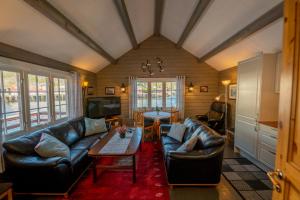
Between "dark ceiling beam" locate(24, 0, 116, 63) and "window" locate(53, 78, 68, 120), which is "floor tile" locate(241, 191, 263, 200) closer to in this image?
"dark ceiling beam" locate(24, 0, 116, 63)

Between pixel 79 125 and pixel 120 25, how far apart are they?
2.71 meters

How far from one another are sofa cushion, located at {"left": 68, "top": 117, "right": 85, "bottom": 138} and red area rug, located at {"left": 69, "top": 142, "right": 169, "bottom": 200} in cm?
113

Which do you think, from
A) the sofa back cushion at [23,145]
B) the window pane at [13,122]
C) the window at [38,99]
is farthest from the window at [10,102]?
the sofa back cushion at [23,145]

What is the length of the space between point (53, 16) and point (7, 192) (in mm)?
2399

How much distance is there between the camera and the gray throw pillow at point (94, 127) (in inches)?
164

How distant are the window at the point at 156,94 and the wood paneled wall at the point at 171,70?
41 centimetres

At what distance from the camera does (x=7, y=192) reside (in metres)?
1.86

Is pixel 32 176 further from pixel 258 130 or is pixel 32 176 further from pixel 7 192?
pixel 258 130

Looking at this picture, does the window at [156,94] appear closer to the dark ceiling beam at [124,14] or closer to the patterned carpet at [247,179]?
the dark ceiling beam at [124,14]

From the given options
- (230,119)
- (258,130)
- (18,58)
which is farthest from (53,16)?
(230,119)

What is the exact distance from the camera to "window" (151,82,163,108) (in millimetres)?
6812

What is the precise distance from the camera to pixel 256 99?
3.29 m

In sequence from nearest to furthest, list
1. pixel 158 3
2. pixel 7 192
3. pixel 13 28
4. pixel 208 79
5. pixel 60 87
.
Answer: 1. pixel 7 192
2. pixel 13 28
3. pixel 158 3
4. pixel 60 87
5. pixel 208 79

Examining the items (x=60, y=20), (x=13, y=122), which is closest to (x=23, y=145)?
(x=13, y=122)
